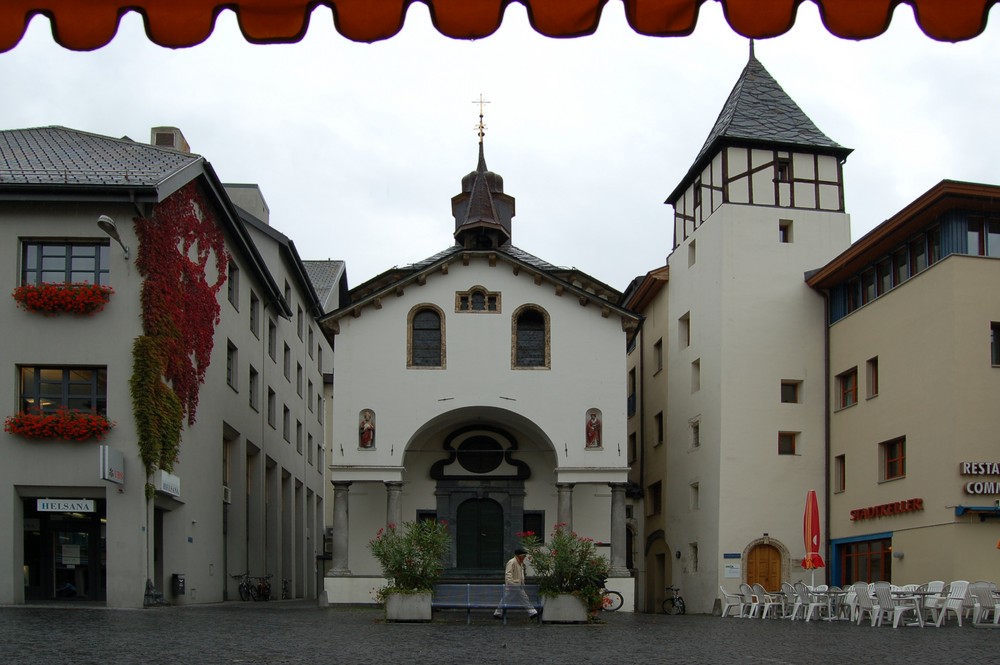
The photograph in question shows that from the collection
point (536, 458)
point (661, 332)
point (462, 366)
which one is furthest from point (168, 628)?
point (661, 332)

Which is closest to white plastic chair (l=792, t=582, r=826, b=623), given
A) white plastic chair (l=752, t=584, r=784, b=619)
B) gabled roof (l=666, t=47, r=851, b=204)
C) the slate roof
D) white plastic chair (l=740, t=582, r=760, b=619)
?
white plastic chair (l=752, t=584, r=784, b=619)

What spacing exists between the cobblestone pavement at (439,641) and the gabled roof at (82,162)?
890 centimetres

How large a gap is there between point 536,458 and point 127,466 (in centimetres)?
1431

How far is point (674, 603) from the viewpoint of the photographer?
38.5 meters

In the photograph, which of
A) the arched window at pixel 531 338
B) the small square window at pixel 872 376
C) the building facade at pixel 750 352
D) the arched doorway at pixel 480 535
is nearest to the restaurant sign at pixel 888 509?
the building facade at pixel 750 352

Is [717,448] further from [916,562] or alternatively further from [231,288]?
[231,288]

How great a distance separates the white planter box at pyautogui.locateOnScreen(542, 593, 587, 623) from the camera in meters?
23.7

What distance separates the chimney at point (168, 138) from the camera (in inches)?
1594

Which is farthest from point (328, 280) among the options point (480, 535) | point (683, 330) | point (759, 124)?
point (759, 124)

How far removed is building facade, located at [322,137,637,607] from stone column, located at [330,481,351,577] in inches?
1.5

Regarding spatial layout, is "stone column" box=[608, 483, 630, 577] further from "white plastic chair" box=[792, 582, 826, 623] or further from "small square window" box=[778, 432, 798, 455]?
"white plastic chair" box=[792, 582, 826, 623]

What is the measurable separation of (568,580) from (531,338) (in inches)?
505

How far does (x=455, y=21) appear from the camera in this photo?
319cm

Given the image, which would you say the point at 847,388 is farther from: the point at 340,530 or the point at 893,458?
the point at 340,530
